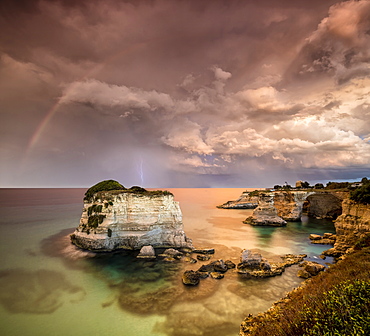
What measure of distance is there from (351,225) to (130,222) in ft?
102

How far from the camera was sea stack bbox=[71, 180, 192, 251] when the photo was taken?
27781 mm

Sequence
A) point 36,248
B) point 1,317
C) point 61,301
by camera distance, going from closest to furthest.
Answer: point 1,317 → point 61,301 → point 36,248

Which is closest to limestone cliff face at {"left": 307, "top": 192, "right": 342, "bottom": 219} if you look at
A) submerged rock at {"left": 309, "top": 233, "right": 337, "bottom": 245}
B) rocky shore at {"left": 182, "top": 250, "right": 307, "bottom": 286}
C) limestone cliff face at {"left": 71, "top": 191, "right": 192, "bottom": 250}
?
submerged rock at {"left": 309, "top": 233, "right": 337, "bottom": 245}

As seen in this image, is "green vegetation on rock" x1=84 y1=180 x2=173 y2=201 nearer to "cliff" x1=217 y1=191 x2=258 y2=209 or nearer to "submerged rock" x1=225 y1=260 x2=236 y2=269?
"submerged rock" x1=225 y1=260 x2=236 y2=269

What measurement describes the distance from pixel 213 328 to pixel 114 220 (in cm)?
1956

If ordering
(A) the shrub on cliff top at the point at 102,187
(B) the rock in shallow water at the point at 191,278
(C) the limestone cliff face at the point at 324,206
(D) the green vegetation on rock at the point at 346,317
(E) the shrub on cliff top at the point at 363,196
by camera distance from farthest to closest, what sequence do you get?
1. (C) the limestone cliff face at the point at 324,206
2. (A) the shrub on cliff top at the point at 102,187
3. (E) the shrub on cliff top at the point at 363,196
4. (B) the rock in shallow water at the point at 191,278
5. (D) the green vegetation on rock at the point at 346,317

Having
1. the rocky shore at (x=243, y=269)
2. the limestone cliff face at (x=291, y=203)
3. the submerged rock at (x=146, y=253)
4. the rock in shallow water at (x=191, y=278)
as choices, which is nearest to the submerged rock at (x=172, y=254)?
the submerged rock at (x=146, y=253)

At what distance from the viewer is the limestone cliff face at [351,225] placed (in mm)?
24712

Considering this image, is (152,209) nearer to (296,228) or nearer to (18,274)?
(18,274)

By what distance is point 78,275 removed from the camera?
20859 mm

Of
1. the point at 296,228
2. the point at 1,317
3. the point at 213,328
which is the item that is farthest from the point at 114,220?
the point at 296,228

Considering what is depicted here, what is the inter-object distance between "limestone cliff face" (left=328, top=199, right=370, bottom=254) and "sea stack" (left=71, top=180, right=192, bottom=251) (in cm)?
2174

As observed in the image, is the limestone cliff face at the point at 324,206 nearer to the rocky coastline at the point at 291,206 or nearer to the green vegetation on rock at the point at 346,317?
the rocky coastline at the point at 291,206

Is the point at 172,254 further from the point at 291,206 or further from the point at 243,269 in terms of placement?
the point at 291,206
